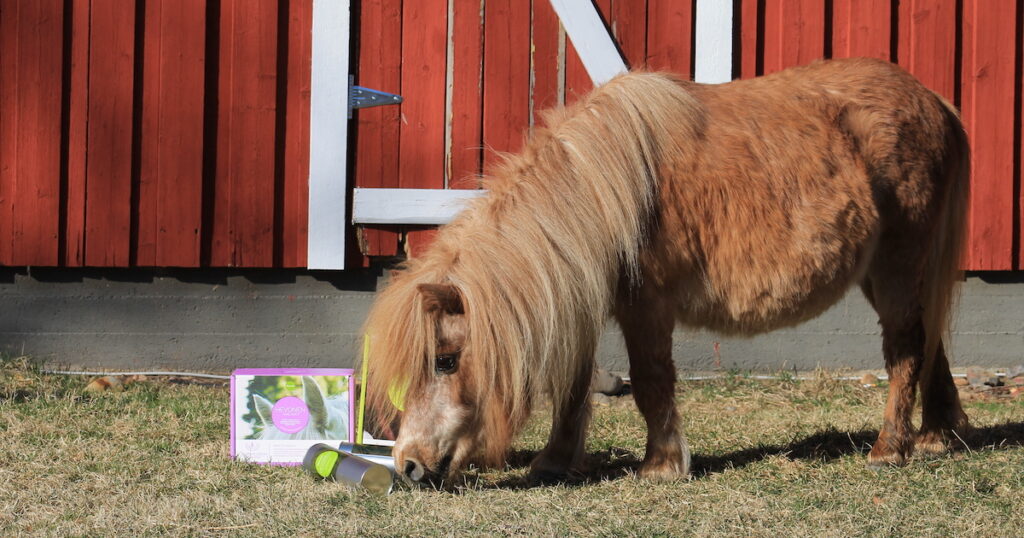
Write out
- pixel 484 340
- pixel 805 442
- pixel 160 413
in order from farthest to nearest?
pixel 160 413 → pixel 805 442 → pixel 484 340

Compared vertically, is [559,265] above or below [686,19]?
below

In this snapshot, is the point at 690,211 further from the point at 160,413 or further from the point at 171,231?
the point at 171,231

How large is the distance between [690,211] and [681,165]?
18 centimetres

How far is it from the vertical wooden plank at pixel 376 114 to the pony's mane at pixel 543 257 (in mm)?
2046

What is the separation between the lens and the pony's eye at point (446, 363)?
3314mm

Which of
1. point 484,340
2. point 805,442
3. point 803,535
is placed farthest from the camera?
point 805,442

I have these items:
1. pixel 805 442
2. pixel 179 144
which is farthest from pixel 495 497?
pixel 179 144

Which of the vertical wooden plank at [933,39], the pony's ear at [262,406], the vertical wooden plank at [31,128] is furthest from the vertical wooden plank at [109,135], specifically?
the vertical wooden plank at [933,39]

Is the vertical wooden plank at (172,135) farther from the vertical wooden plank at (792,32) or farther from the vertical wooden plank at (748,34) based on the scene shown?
the vertical wooden plank at (792,32)

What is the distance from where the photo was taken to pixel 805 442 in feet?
14.3

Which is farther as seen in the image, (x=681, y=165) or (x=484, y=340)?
(x=681, y=165)

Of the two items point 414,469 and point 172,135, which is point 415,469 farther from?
point 172,135

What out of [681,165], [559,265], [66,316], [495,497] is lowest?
[495,497]

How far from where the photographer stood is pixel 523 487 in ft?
11.9
